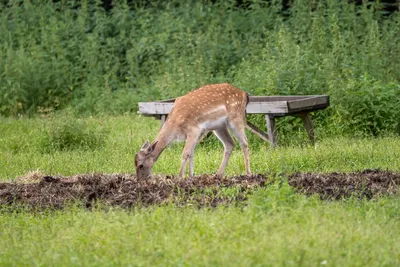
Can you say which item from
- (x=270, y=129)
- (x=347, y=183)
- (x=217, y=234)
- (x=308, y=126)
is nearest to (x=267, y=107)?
(x=270, y=129)

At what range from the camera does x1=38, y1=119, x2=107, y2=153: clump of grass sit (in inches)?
637

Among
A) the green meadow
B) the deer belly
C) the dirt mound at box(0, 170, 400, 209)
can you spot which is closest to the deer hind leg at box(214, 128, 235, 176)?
the green meadow

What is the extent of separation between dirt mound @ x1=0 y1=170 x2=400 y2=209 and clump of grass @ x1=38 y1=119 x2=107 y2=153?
405 centimetres

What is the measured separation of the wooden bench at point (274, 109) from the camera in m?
15.0

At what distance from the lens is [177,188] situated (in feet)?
36.3

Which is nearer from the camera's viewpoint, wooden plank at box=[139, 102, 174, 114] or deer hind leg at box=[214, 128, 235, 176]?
deer hind leg at box=[214, 128, 235, 176]

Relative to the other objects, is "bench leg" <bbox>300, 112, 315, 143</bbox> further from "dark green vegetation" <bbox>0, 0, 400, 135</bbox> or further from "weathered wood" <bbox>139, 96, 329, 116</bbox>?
"dark green vegetation" <bbox>0, 0, 400, 135</bbox>

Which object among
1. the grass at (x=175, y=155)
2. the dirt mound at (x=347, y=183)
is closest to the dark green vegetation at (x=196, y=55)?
the grass at (x=175, y=155)

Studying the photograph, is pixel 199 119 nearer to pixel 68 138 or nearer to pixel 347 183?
pixel 347 183

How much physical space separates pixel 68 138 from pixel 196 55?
5277mm

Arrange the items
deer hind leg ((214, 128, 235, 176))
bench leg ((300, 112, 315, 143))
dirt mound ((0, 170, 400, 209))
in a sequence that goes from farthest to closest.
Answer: bench leg ((300, 112, 315, 143)), deer hind leg ((214, 128, 235, 176)), dirt mound ((0, 170, 400, 209))

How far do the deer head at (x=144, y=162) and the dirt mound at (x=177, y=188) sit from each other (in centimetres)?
28

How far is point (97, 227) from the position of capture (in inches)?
357

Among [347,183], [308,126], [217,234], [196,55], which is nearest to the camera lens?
[217,234]
